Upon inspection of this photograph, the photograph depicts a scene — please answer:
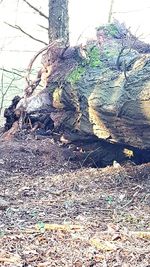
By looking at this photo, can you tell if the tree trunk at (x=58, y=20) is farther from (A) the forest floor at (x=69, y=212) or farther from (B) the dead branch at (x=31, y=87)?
(A) the forest floor at (x=69, y=212)

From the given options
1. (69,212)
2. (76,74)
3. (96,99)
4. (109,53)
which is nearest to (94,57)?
(109,53)

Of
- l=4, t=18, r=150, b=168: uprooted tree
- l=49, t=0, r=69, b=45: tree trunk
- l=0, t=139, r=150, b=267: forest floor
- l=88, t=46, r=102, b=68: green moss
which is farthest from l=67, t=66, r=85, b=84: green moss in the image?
l=49, t=0, r=69, b=45: tree trunk

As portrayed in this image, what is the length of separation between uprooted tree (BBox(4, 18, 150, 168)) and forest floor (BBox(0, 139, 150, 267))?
49cm

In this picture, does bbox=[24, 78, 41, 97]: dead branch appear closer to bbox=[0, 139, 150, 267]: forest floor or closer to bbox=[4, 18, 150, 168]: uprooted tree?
bbox=[4, 18, 150, 168]: uprooted tree

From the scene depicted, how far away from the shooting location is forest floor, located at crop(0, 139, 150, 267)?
320cm

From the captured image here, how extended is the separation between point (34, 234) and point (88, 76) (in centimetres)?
374

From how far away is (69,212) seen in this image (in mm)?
4477

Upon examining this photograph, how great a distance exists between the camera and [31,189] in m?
5.69

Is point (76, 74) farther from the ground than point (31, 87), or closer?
farther from the ground

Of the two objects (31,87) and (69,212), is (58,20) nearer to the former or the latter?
(31,87)

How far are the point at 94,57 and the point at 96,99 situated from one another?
1.54 meters

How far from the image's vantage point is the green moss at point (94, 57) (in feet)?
23.5

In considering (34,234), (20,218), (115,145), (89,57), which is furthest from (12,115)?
(34,234)

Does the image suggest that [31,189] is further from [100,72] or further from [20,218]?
[100,72]
